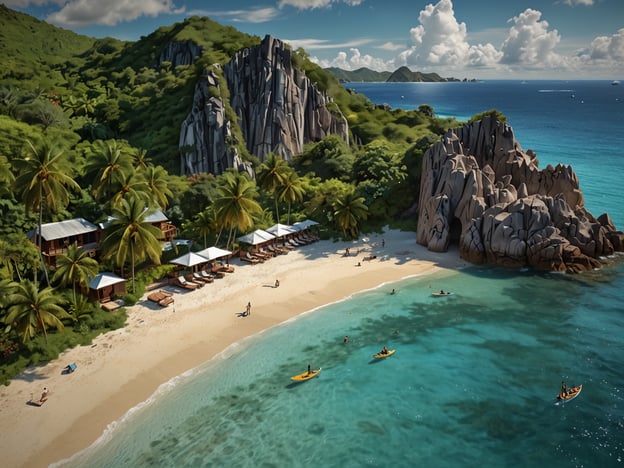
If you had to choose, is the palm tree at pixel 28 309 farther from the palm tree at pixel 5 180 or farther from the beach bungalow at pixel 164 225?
the beach bungalow at pixel 164 225

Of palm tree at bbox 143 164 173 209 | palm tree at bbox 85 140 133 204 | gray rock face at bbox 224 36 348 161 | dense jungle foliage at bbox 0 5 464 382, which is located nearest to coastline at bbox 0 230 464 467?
dense jungle foliage at bbox 0 5 464 382

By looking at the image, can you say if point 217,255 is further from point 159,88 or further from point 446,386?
point 159,88

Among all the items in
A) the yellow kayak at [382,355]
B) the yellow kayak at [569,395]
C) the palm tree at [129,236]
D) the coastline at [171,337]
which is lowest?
the yellow kayak at [569,395]

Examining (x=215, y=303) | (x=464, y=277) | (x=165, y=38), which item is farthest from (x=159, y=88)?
(x=464, y=277)

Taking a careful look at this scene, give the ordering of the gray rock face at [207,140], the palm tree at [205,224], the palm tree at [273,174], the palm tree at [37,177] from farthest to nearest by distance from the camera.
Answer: the gray rock face at [207,140] < the palm tree at [273,174] < the palm tree at [205,224] < the palm tree at [37,177]

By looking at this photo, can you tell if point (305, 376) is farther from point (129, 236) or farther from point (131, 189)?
point (131, 189)

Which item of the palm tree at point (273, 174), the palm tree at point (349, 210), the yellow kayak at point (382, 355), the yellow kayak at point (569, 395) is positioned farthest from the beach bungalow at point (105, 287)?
the yellow kayak at point (569, 395)

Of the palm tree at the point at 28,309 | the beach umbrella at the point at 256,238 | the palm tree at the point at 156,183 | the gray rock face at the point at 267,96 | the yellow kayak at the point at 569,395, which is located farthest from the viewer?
the gray rock face at the point at 267,96
